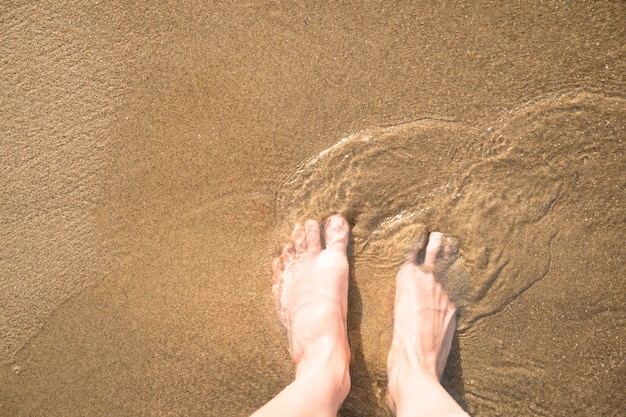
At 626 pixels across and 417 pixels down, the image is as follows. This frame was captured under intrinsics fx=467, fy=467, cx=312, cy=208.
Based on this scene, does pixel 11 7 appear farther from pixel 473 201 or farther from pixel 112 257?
pixel 473 201

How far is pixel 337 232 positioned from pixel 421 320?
54 cm

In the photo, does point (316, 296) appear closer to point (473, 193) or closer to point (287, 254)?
point (287, 254)

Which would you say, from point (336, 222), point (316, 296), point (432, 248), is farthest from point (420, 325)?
point (336, 222)

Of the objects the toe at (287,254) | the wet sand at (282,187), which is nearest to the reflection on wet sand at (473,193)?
the wet sand at (282,187)

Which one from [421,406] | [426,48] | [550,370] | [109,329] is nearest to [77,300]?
[109,329]

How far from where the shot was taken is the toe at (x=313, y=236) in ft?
6.97

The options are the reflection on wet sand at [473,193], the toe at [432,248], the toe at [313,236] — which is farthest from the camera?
the toe at [313,236]

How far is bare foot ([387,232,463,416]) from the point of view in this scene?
6.53ft

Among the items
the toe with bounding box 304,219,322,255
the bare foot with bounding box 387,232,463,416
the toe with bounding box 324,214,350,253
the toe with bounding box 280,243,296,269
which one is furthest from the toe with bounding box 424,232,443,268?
the toe with bounding box 280,243,296,269

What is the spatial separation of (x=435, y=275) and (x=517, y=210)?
444mm

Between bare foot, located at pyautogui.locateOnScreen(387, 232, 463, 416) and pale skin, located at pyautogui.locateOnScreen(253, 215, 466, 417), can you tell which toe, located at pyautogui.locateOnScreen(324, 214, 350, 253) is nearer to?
pale skin, located at pyautogui.locateOnScreen(253, 215, 466, 417)

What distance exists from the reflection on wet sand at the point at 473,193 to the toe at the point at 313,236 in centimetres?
6

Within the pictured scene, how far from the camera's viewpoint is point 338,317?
6.79 ft

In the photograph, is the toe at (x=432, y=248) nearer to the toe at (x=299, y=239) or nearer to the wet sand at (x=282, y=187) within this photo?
the wet sand at (x=282, y=187)
